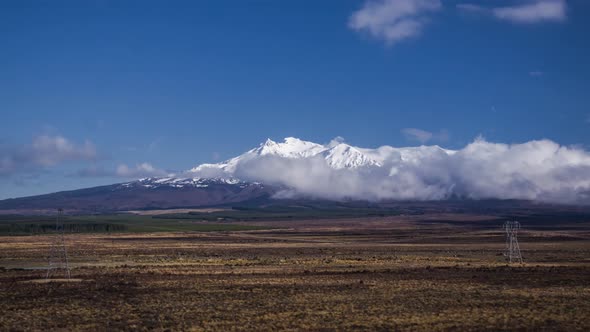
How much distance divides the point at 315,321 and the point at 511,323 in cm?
728

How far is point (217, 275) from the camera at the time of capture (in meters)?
45.8

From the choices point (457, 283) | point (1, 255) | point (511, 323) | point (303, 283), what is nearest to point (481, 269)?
point (457, 283)

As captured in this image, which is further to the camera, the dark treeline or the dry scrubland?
the dark treeline

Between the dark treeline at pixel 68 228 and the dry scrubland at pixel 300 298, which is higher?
the dark treeline at pixel 68 228

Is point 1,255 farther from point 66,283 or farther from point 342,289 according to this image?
point 342,289

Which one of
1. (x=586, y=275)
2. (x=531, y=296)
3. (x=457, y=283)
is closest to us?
(x=531, y=296)

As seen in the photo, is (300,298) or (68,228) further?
(68,228)

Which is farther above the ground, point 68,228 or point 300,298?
point 68,228

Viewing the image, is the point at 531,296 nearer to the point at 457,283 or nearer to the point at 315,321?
the point at 457,283

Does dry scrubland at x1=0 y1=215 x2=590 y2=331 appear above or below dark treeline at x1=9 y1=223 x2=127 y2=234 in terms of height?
below

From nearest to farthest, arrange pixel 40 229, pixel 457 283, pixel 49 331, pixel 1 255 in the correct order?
pixel 49 331, pixel 457 283, pixel 1 255, pixel 40 229

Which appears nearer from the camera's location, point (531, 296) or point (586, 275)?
point (531, 296)

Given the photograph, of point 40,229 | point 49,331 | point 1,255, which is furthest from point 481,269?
point 40,229

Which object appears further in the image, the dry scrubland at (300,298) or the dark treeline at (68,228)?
the dark treeline at (68,228)
